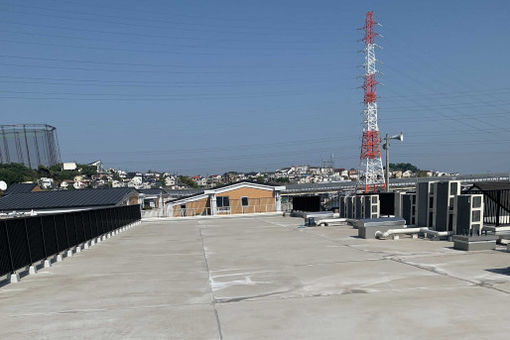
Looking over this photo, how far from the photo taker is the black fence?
371 inches

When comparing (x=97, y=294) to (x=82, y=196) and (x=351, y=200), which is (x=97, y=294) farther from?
(x=82, y=196)

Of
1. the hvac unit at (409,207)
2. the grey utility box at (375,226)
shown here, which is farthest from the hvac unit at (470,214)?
the hvac unit at (409,207)

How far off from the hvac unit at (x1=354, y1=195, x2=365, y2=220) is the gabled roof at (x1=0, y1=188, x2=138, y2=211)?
24.6 metres

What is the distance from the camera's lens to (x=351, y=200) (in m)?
23.5

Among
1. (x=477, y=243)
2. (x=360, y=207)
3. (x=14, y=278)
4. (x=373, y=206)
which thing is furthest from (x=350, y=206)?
(x=14, y=278)

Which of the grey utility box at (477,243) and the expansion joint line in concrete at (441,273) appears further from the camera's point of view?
the grey utility box at (477,243)

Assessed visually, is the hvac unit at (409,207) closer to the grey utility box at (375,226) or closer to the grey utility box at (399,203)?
the grey utility box at (399,203)

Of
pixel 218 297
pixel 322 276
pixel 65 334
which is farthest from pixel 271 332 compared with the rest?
pixel 322 276

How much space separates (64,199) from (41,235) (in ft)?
97.5

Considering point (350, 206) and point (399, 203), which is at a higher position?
point (399, 203)

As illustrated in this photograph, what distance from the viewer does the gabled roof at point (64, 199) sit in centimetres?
3703

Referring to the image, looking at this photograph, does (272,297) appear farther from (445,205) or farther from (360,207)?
(360,207)

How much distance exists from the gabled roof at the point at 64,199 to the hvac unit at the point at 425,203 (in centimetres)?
2911

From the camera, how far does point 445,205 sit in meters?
14.9
